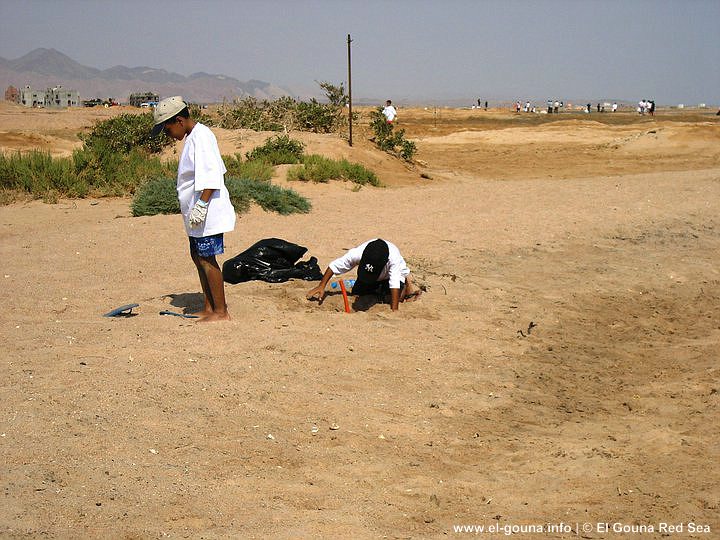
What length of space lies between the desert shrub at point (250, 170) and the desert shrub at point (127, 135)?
103 inches

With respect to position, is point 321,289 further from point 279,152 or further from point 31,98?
point 31,98

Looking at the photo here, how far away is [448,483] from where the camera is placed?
5043 mm

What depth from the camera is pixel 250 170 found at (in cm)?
1550

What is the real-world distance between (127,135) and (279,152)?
3248mm

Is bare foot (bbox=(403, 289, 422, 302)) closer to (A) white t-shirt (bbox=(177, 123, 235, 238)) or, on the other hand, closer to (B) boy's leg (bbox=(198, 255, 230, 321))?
(B) boy's leg (bbox=(198, 255, 230, 321))

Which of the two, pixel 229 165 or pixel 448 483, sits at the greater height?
pixel 229 165

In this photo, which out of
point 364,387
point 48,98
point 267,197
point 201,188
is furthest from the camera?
point 48,98

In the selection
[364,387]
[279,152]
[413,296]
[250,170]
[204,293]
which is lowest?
[364,387]

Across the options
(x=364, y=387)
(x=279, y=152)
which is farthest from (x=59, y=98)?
(x=364, y=387)

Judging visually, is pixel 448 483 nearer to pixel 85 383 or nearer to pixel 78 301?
pixel 85 383

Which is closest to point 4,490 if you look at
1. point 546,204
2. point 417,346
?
point 417,346

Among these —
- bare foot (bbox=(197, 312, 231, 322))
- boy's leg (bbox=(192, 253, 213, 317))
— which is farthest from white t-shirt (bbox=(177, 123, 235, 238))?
bare foot (bbox=(197, 312, 231, 322))

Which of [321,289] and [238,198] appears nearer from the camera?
[321,289]

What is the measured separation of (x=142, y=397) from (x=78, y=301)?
2.88m
